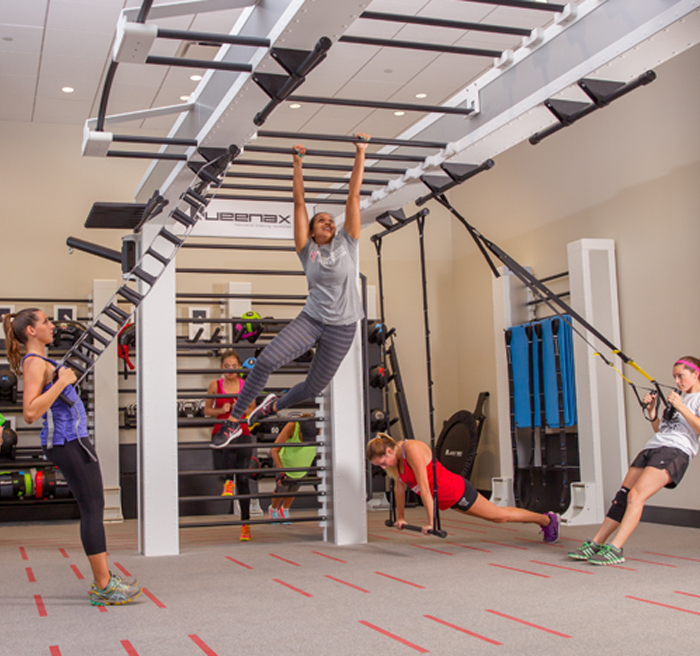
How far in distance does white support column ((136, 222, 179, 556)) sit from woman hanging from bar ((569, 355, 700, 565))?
9.12 feet

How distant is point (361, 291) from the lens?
716cm

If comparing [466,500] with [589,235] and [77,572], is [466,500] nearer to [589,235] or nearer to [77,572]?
[77,572]

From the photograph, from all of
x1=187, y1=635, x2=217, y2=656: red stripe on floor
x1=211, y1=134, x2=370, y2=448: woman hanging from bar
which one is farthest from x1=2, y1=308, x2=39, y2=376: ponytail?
x1=187, y1=635, x2=217, y2=656: red stripe on floor

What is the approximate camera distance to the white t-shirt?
185 inches

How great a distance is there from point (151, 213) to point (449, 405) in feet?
18.8

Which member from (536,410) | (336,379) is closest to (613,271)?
(536,410)

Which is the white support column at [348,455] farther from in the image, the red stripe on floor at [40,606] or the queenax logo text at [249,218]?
the red stripe on floor at [40,606]

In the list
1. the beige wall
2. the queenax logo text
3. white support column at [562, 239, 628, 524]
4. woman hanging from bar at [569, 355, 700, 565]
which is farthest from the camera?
white support column at [562, 239, 628, 524]

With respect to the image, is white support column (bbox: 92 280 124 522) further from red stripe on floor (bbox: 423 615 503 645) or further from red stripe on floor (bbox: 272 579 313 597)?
red stripe on floor (bbox: 423 615 503 645)

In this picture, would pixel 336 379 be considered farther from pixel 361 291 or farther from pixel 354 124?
pixel 354 124

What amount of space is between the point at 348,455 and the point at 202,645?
10.1ft

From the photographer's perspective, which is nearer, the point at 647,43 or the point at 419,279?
the point at 647,43

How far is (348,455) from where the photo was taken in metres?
6.12

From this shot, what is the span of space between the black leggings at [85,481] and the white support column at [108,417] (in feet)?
14.9
